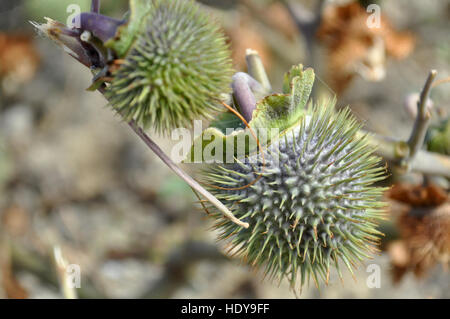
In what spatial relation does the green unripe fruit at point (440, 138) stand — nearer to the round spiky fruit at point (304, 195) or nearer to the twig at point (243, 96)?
the round spiky fruit at point (304, 195)

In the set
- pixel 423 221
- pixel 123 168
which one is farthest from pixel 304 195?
pixel 123 168

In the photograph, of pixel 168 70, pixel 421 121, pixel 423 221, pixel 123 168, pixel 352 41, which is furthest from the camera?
pixel 123 168

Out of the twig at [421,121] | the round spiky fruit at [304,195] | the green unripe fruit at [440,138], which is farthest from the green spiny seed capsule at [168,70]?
the green unripe fruit at [440,138]

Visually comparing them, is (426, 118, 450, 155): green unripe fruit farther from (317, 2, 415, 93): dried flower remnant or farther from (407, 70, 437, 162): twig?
(317, 2, 415, 93): dried flower remnant

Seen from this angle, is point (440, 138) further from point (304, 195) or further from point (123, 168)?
point (123, 168)

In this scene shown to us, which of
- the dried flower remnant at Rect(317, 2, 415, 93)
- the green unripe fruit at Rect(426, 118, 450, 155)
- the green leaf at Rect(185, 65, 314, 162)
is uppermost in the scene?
the dried flower remnant at Rect(317, 2, 415, 93)

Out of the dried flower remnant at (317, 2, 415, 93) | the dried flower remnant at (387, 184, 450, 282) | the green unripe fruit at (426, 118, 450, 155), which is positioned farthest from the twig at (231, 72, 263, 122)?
the dried flower remnant at (317, 2, 415, 93)

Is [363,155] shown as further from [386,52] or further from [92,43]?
[386,52]
